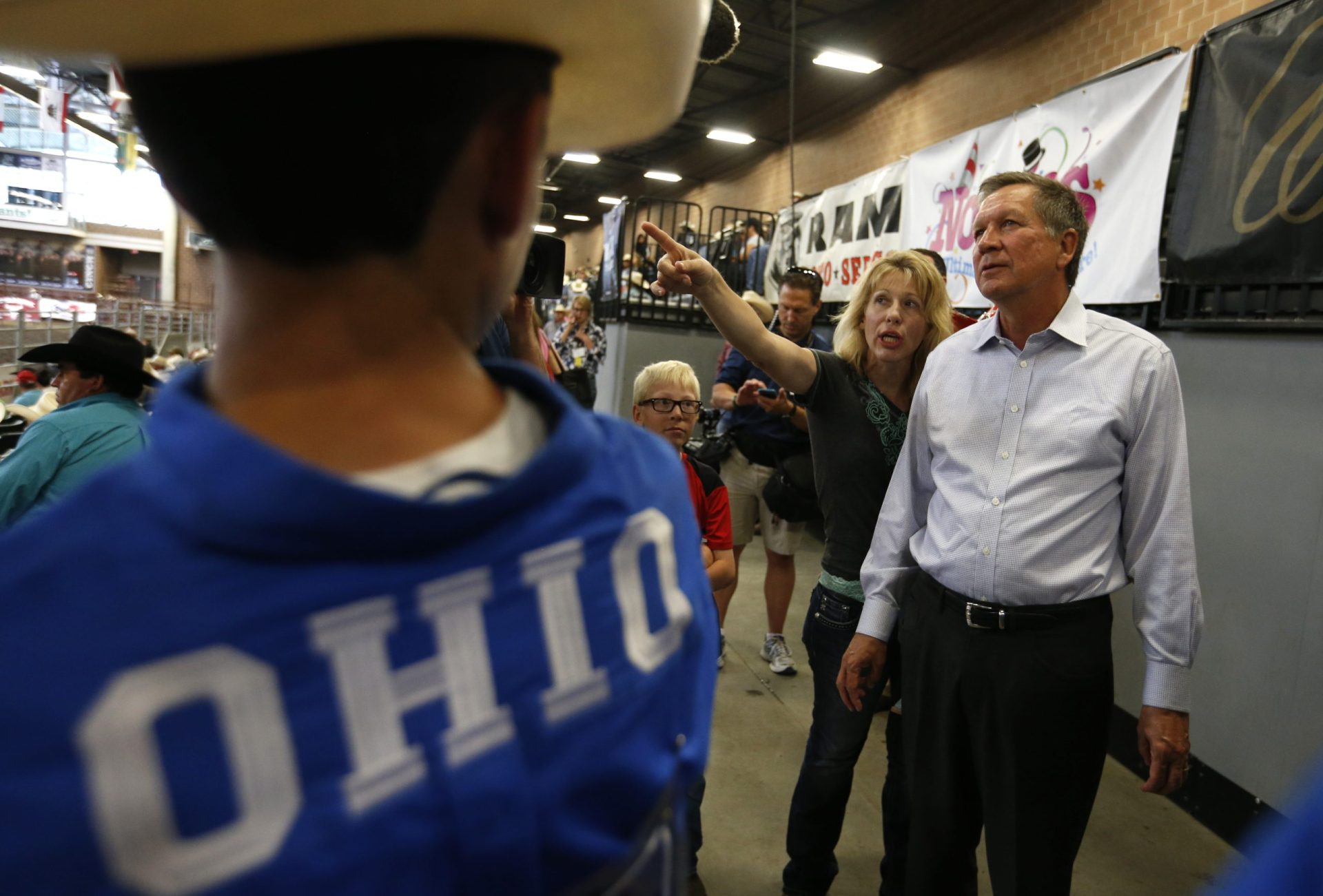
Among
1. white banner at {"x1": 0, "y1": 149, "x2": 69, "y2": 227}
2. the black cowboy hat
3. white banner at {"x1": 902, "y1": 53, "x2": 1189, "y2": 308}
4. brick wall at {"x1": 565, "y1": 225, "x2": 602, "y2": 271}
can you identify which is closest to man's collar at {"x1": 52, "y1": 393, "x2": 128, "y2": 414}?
the black cowboy hat

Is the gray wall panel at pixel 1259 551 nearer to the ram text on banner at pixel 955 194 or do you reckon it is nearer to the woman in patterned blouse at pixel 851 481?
the woman in patterned blouse at pixel 851 481

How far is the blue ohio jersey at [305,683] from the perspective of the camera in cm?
40

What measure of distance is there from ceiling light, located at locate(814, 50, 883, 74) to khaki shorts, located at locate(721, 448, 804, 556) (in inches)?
237

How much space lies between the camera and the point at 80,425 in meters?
2.95

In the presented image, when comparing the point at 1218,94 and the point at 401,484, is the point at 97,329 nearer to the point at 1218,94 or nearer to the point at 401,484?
the point at 401,484

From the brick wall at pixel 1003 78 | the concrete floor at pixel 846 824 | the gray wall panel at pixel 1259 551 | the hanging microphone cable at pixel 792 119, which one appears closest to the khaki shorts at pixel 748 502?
the concrete floor at pixel 846 824

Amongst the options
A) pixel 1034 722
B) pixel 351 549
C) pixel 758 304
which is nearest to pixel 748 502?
pixel 758 304

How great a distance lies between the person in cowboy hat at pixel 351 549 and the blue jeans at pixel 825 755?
1.91 metres

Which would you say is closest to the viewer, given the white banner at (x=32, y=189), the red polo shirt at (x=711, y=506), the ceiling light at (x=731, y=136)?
the red polo shirt at (x=711, y=506)

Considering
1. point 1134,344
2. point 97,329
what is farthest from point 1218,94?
point 97,329

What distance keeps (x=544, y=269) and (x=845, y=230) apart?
227 inches

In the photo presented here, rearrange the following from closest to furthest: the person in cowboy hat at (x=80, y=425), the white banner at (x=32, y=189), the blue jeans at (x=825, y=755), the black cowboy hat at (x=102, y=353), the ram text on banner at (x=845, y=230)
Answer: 1. the blue jeans at (x=825, y=755)
2. the person in cowboy hat at (x=80, y=425)
3. the black cowboy hat at (x=102, y=353)
4. the ram text on banner at (x=845, y=230)
5. the white banner at (x=32, y=189)

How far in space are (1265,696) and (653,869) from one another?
330 cm

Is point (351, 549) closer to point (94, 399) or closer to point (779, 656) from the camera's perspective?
point (94, 399)
